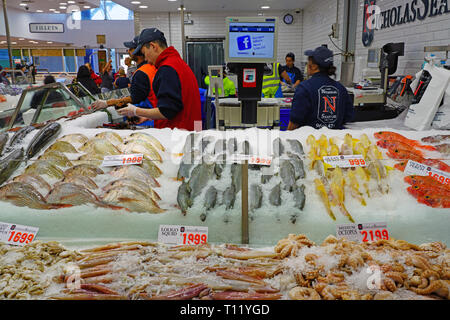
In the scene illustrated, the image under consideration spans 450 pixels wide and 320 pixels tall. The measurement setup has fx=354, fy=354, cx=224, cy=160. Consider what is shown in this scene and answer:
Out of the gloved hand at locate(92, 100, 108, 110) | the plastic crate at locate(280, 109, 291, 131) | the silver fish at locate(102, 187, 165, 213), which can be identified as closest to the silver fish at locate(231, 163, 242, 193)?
the silver fish at locate(102, 187, 165, 213)

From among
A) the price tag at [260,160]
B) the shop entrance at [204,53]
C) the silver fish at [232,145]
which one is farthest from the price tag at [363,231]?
the shop entrance at [204,53]

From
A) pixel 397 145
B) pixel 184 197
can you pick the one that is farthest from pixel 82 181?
pixel 397 145

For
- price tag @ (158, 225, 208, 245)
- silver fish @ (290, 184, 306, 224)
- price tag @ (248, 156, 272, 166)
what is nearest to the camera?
price tag @ (158, 225, 208, 245)

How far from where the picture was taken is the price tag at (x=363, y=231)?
151cm

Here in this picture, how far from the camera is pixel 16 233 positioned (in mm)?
1530

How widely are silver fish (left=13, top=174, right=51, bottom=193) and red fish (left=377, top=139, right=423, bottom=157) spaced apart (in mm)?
1942

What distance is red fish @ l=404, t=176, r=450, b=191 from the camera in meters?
1.66

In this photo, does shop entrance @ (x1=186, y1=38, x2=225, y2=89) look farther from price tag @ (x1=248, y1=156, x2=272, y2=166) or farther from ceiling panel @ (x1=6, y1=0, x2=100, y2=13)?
price tag @ (x1=248, y1=156, x2=272, y2=166)

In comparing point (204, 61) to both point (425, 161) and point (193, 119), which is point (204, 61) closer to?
point (193, 119)

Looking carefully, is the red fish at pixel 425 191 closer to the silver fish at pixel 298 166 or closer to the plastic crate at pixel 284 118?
the silver fish at pixel 298 166

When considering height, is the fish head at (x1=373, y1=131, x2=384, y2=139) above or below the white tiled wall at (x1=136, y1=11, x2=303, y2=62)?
below

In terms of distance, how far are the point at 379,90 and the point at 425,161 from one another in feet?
12.9
